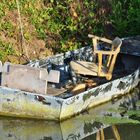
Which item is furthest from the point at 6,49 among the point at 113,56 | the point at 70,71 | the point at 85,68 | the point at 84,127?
the point at 84,127

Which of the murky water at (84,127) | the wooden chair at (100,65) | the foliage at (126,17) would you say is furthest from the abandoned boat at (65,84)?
the foliage at (126,17)

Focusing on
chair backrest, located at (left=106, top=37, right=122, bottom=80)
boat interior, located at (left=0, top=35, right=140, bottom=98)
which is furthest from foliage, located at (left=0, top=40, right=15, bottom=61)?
chair backrest, located at (left=106, top=37, right=122, bottom=80)

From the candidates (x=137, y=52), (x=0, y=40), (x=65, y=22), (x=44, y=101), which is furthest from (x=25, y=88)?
(x=65, y=22)

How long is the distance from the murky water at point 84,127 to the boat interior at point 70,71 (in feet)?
2.27

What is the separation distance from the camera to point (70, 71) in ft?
40.6

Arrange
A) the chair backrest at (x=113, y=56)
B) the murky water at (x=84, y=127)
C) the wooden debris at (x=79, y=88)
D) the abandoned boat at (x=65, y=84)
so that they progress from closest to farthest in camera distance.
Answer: the murky water at (x=84, y=127) → the abandoned boat at (x=65, y=84) → the wooden debris at (x=79, y=88) → the chair backrest at (x=113, y=56)

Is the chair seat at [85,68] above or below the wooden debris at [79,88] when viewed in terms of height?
above

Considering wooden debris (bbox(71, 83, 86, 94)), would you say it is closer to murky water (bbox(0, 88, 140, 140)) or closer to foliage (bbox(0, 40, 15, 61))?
murky water (bbox(0, 88, 140, 140))

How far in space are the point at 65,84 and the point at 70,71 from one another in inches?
21.6

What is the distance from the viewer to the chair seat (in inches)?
468

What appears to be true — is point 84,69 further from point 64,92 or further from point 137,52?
point 137,52

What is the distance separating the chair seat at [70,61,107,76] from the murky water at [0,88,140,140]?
1002 mm

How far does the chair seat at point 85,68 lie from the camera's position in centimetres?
1190

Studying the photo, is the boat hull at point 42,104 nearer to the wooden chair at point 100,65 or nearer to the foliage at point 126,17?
the wooden chair at point 100,65
